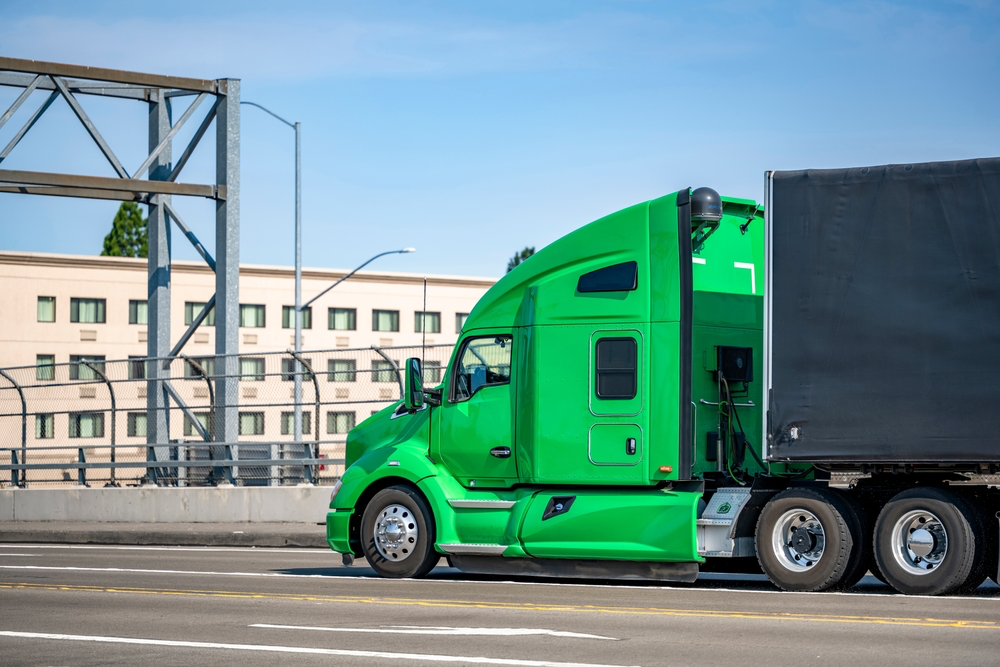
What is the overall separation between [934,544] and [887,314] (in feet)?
6.43

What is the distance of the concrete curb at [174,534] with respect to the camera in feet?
65.6

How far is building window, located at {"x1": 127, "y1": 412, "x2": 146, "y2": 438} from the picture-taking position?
24.7 m

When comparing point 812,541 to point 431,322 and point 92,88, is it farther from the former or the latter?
point 431,322

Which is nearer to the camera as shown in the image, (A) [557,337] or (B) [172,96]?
(A) [557,337]

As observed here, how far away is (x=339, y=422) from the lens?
870 inches

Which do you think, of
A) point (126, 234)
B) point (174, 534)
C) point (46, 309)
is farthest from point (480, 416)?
point (126, 234)

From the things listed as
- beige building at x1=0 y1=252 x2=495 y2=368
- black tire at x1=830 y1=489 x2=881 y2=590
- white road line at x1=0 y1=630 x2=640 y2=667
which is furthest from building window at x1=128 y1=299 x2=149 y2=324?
white road line at x1=0 y1=630 x2=640 y2=667

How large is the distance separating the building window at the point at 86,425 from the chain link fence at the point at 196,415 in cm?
3

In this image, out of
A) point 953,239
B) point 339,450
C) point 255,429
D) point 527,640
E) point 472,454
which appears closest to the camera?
point 527,640

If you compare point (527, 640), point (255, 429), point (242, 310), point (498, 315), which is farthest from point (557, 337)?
point (242, 310)

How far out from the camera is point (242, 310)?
69.6m

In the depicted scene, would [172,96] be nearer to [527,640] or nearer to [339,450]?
[339,450]

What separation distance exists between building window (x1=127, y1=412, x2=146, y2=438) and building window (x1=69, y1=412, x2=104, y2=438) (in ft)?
1.74

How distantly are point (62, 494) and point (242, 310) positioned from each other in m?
44.3
